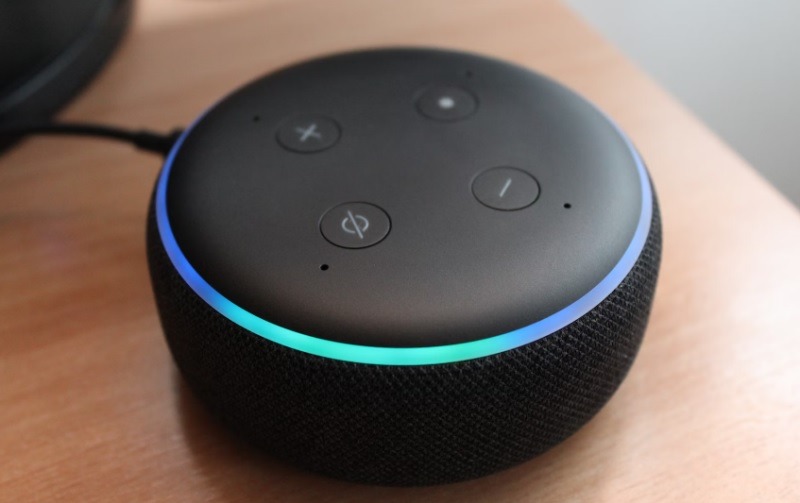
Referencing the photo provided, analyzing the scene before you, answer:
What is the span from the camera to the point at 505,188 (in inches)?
15.4

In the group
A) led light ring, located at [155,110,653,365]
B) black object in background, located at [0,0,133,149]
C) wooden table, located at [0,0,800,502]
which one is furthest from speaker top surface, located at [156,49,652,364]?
black object in background, located at [0,0,133,149]

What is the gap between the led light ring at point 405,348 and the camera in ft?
1.07

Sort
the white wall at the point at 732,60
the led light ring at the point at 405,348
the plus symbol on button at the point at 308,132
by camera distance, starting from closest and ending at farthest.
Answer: the led light ring at the point at 405,348 < the plus symbol on button at the point at 308,132 < the white wall at the point at 732,60

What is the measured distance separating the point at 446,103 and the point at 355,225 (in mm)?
116

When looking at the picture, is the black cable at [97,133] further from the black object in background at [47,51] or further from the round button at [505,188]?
the round button at [505,188]

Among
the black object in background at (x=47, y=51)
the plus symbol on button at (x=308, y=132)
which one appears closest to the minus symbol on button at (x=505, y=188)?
the plus symbol on button at (x=308, y=132)

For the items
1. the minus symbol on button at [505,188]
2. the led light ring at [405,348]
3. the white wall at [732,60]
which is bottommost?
the white wall at [732,60]

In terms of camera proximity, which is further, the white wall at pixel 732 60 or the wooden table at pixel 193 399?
the white wall at pixel 732 60

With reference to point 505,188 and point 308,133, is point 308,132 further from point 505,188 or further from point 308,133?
point 505,188

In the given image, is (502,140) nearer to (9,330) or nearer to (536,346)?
(536,346)

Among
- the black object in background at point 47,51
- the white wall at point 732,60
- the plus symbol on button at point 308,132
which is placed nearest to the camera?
the plus symbol on button at point 308,132

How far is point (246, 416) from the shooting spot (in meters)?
0.37

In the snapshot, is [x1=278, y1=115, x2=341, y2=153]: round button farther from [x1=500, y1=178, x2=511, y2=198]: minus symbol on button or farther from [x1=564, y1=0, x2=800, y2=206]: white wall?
[x1=564, y1=0, x2=800, y2=206]: white wall

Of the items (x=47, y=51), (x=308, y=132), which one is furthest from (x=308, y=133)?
(x=47, y=51)
